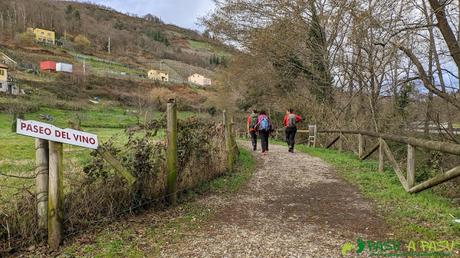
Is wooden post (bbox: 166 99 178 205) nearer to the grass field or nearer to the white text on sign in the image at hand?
the grass field

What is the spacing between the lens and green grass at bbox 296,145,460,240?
459 centimetres

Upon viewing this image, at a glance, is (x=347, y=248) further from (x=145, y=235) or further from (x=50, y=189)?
(x=50, y=189)

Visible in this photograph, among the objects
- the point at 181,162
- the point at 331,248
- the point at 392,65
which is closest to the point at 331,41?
the point at 392,65

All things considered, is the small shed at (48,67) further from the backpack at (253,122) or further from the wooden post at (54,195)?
the wooden post at (54,195)

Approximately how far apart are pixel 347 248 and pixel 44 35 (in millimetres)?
145605

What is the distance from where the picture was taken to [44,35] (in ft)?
419

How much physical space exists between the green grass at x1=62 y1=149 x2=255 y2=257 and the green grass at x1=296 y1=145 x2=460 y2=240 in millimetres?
2842

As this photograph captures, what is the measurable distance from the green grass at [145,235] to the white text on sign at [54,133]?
1.20 metres

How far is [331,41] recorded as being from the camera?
18312 mm

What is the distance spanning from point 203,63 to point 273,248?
152 metres

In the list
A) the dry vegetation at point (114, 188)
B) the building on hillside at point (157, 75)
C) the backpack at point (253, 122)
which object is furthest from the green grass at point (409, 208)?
the building on hillside at point (157, 75)

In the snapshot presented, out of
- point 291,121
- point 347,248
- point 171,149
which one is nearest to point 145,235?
point 171,149

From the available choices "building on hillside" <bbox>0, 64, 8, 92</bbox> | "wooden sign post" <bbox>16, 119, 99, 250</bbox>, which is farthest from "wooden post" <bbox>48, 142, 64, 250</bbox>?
"building on hillside" <bbox>0, 64, 8, 92</bbox>

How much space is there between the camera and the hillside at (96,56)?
68.7 metres
